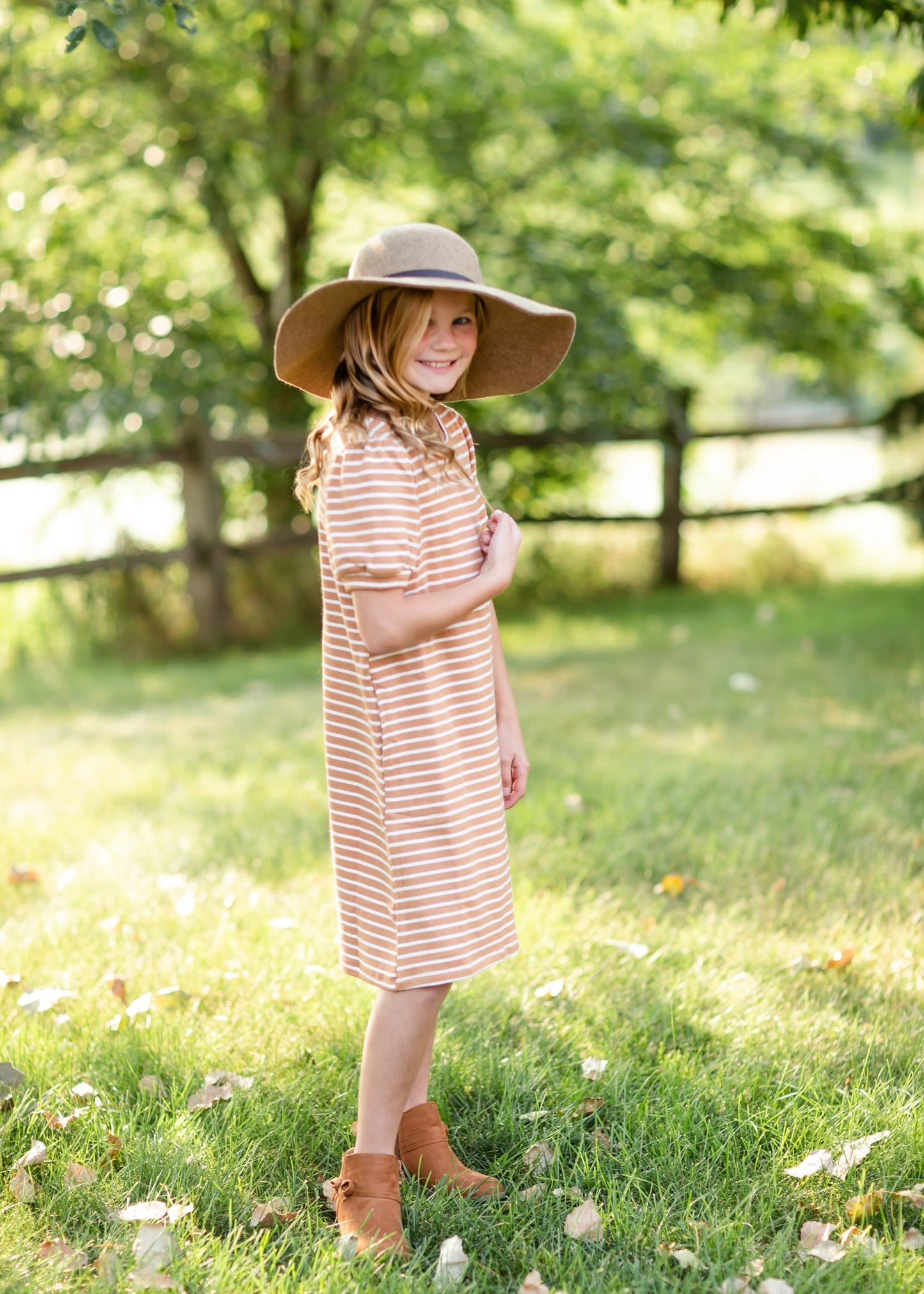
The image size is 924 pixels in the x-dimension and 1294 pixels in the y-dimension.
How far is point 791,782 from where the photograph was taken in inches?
180

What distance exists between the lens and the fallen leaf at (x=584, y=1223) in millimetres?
2180

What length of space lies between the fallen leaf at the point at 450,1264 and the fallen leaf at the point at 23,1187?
2.49 feet

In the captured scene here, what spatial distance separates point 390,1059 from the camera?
2164mm

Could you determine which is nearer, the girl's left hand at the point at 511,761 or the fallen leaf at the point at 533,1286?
the fallen leaf at the point at 533,1286

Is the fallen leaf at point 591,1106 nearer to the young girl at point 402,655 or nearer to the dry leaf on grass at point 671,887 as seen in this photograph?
the young girl at point 402,655

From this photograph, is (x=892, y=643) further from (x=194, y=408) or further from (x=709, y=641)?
(x=194, y=408)

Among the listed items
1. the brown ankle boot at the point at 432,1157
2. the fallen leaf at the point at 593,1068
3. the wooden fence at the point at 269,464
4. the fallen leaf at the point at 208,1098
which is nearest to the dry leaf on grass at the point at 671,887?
the fallen leaf at the point at 593,1068

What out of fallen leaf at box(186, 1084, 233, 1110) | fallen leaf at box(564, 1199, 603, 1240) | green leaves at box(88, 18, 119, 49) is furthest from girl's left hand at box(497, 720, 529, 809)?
green leaves at box(88, 18, 119, 49)

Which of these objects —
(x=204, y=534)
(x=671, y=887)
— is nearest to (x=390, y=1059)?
Result: (x=671, y=887)

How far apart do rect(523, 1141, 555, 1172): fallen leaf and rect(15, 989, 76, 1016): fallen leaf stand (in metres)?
1.20

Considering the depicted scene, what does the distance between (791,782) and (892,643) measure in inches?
112

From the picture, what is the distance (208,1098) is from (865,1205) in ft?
4.24

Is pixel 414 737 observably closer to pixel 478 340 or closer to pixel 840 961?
pixel 478 340

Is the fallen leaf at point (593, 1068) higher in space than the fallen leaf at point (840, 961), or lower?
lower
